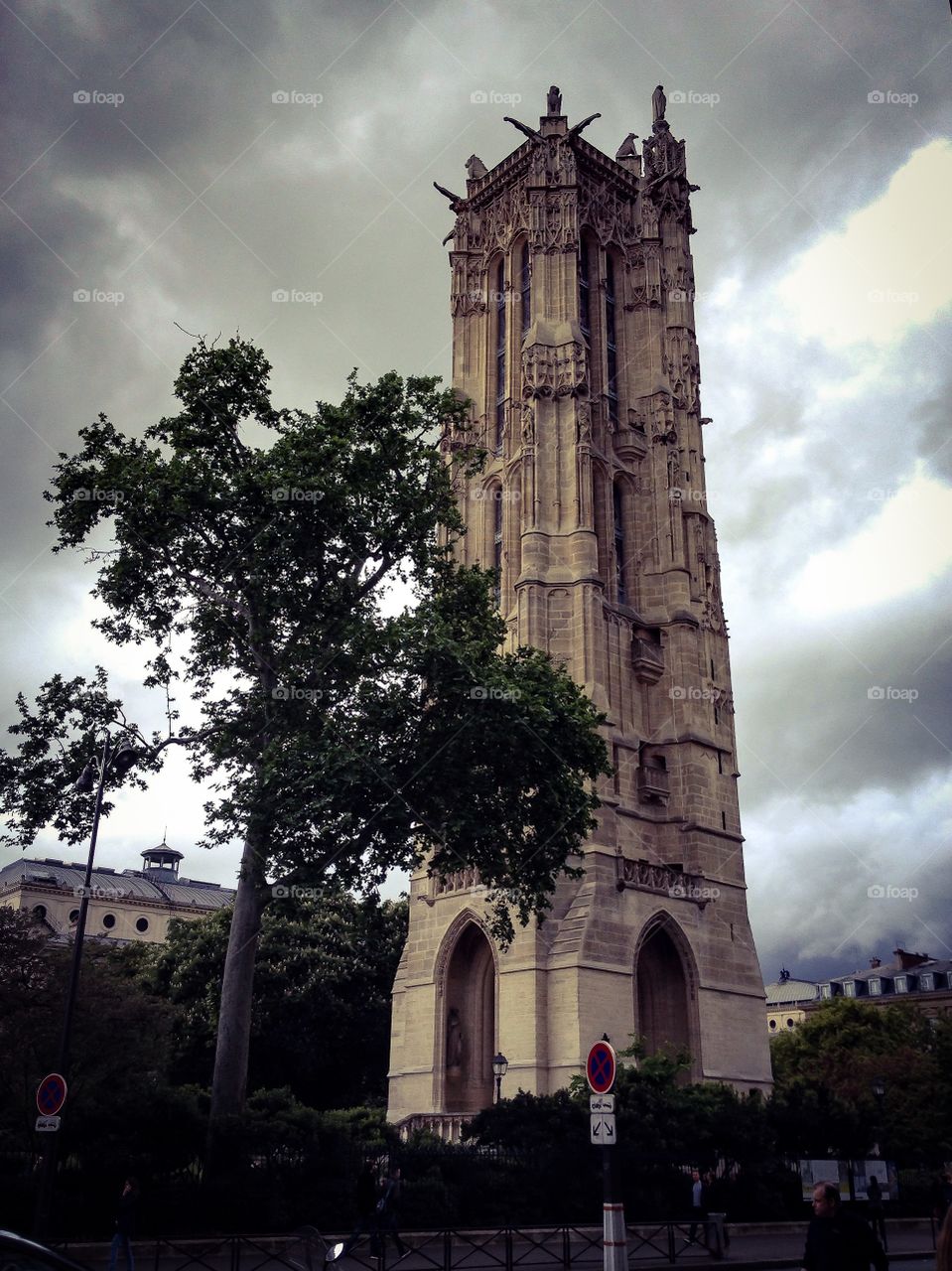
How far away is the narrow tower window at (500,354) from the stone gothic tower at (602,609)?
0.33 ft

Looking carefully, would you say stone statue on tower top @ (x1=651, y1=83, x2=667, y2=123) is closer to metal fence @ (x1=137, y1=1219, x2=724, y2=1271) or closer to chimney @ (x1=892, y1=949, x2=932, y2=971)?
metal fence @ (x1=137, y1=1219, x2=724, y2=1271)

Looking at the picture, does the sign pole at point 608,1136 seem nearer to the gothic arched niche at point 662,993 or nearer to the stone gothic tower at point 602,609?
the stone gothic tower at point 602,609

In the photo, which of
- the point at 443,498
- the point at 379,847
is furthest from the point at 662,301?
the point at 379,847

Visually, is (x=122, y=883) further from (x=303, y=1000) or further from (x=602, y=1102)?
(x=602, y=1102)

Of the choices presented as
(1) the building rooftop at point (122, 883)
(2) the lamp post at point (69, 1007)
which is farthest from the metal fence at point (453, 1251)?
(1) the building rooftop at point (122, 883)

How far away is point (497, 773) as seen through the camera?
79.0 ft

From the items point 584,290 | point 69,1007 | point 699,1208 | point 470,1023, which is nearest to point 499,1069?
point 470,1023

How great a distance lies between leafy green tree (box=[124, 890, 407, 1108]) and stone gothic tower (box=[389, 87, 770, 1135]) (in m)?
5.73

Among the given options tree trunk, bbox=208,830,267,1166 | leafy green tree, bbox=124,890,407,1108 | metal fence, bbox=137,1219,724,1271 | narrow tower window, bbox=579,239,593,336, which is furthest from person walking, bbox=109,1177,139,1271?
narrow tower window, bbox=579,239,593,336

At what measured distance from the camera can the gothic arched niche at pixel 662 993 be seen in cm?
3478

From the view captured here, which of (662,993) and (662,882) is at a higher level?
(662,882)

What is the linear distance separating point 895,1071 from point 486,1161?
32965 millimetres

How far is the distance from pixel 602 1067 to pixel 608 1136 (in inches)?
28.0

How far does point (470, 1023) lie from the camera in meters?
34.5
